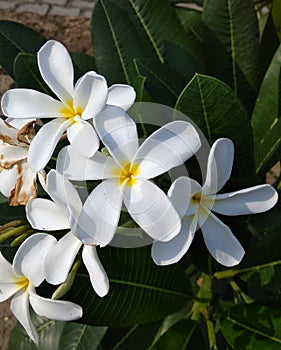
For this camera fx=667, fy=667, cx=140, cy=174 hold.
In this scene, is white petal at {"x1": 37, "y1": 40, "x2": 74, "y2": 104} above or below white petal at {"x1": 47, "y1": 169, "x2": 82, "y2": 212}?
above

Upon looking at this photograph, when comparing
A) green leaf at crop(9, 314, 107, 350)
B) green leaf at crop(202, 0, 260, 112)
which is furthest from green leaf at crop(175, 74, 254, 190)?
green leaf at crop(9, 314, 107, 350)

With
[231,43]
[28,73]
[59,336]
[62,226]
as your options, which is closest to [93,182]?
[62,226]

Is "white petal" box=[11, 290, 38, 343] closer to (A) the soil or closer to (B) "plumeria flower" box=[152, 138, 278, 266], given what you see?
(B) "plumeria flower" box=[152, 138, 278, 266]

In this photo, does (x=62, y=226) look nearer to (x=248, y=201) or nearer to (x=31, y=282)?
(x=31, y=282)

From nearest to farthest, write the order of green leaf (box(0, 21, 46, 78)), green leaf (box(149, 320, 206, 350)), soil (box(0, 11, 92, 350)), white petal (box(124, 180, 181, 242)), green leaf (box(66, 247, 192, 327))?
1. white petal (box(124, 180, 181, 242))
2. green leaf (box(66, 247, 192, 327))
3. green leaf (box(149, 320, 206, 350))
4. green leaf (box(0, 21, 46, 78))
5. soil (box(0, 11, 92, 350))

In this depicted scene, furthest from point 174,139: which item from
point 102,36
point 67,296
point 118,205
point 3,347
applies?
point 3,347

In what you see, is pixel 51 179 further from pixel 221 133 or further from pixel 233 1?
pixel 233 1

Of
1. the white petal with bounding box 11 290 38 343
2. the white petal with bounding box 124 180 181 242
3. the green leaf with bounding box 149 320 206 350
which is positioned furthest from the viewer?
the green leaf with bounding box 149 320 206 350
